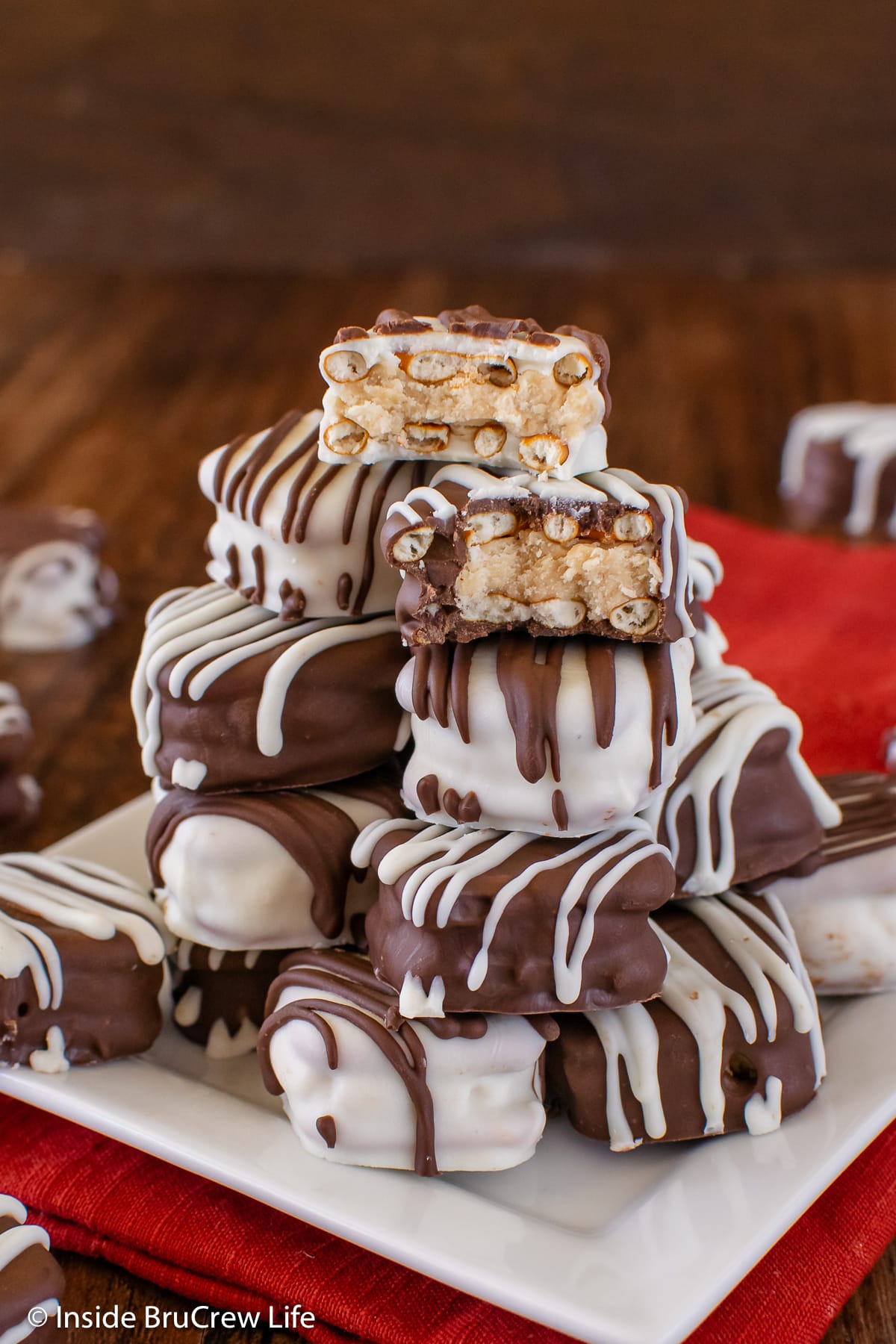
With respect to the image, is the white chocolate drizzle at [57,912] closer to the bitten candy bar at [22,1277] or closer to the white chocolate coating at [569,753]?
the bitten candy bar at [22,1277]

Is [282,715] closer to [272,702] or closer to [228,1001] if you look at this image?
[272,702]

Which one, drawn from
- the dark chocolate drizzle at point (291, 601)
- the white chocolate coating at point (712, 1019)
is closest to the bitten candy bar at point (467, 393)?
the dark chocolate drizzle at point (291, 601)

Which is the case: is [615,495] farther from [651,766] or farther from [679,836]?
[679,836]

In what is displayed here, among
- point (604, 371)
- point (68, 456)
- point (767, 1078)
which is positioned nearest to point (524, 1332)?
point (767, 1078)

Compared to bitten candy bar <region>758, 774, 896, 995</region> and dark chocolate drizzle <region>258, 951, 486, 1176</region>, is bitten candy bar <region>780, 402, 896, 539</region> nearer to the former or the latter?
bitten candy bar <region>758, 774, 896, 995</region>

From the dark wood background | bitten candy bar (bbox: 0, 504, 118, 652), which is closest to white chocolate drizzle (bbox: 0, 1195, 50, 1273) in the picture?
bitten candy bar (bbox: 0, 504, 118, 652)
